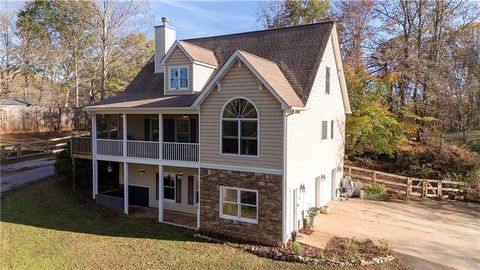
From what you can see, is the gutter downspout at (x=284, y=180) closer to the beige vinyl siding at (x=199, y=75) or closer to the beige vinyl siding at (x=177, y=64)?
the beige vinyl siding at (x=199, y=75)

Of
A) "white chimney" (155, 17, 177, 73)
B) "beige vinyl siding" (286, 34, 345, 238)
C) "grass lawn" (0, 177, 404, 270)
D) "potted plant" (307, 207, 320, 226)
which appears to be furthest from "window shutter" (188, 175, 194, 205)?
"white chimney" (155, 17, 177, 73)

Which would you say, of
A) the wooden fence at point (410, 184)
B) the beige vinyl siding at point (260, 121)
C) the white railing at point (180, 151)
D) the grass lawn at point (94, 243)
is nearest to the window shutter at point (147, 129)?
the white railing at point (180, 151)

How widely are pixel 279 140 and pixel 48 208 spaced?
11.9 m

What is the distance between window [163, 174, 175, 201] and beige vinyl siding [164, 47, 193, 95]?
4.44 m

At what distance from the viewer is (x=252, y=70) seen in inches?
468

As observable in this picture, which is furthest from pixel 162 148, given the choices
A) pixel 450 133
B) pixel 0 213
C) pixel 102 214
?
pixel 450 133

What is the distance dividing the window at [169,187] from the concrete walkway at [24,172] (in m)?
8.83

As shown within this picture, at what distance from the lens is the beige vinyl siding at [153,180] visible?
16281 millimetres

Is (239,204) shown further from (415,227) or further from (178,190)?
(415,227)

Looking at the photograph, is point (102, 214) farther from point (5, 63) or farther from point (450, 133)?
point (450, 133)

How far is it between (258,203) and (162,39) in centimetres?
1174

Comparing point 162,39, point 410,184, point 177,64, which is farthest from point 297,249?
point 162,39

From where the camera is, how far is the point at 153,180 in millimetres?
17297

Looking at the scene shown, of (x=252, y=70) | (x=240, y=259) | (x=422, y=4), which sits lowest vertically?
(x=240, y=259)
